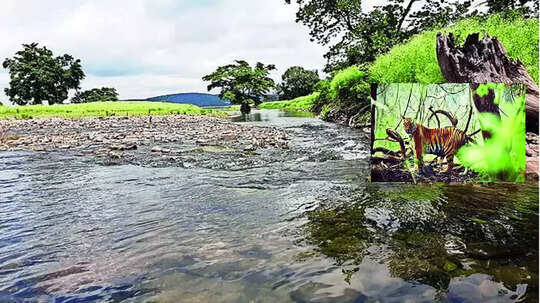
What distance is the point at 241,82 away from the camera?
46125 mm

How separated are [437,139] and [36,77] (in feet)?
252

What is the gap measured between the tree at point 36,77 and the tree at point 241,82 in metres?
39.6

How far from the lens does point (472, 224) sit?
461 cm

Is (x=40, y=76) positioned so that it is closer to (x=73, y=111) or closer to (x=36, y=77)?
(x=36, y=77)

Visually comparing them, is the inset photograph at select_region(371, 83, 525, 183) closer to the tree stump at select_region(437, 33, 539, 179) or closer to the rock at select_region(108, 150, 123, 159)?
the tree stump at select_region(437, 33, 539, 179)


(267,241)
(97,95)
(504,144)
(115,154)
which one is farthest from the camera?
(97,95)

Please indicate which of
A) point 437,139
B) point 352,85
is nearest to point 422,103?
point 437,139

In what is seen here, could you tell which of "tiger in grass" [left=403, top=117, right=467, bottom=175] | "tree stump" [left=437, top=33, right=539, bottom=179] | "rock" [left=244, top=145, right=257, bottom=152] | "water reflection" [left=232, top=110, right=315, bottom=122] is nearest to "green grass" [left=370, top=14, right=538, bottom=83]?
"tree stump" [left=437, top=33, right=539, bottom=179]

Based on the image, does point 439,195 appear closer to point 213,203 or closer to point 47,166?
point 213,203

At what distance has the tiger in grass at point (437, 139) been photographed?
5230mm

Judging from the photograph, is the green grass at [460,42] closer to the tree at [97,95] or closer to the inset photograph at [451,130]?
the inset photograph at [451,130]

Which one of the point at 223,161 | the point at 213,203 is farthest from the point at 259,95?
the point at 213,203

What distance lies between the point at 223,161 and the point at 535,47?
9.19 metres

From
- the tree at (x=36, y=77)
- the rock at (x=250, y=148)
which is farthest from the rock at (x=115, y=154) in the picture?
the tree at (x=36, y=77)
